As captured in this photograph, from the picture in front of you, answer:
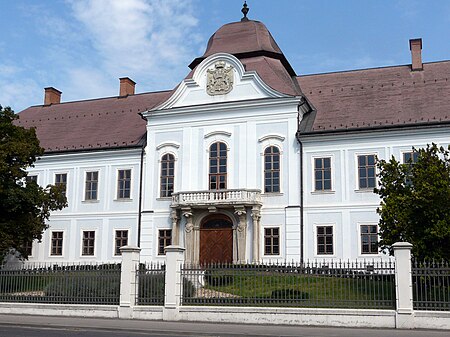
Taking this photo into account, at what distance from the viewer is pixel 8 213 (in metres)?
24.9

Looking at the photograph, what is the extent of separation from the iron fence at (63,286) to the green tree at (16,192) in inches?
187

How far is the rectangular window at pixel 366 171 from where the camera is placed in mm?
28641

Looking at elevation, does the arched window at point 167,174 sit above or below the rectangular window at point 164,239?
above

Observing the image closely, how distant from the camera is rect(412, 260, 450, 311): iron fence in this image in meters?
15.4

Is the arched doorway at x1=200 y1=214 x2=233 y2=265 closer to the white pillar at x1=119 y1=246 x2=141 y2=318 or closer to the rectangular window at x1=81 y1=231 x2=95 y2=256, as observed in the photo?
the rectangular window at x1=81 y1=231 x2=95 y2=256

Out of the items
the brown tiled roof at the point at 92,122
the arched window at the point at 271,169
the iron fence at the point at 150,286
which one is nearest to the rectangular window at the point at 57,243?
the brown tiled roof at the point at 92,122

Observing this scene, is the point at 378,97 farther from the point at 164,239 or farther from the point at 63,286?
the point at 63,286

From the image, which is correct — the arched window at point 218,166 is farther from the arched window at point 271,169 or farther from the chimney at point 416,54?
the chimney at point 416,54

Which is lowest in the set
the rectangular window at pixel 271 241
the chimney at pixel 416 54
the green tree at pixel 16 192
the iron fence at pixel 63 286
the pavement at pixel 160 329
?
the pavement at pixel 160 329

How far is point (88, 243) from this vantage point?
1314 inches

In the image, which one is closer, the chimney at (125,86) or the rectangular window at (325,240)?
the rectangular window at (325,240)

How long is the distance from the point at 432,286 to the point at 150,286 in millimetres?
8359

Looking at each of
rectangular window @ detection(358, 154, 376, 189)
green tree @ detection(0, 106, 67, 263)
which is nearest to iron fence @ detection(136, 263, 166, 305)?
green tree @ detection(0, 106, 67, 263)

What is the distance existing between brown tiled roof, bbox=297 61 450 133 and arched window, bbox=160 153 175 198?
7.44m
